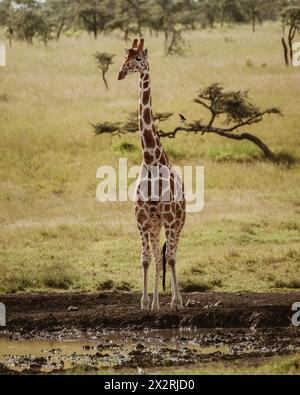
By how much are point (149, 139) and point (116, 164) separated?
45.2 ft

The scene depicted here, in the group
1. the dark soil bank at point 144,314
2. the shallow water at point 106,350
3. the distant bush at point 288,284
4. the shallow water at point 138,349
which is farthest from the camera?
the distant bush at point 288,284

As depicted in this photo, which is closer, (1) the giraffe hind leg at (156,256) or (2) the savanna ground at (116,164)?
(1) the giraffe hind leg at (156,256)

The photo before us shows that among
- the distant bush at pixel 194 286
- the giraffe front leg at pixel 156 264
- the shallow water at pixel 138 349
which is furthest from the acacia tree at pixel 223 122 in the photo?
the shallow water at pixel 138 349

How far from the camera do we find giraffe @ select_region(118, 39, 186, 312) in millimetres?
14820

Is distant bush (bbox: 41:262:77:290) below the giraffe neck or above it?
below

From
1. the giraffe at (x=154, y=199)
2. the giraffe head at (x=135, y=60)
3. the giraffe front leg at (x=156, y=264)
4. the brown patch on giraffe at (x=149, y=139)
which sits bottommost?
the giraffe front leg at (x=156, y=264)

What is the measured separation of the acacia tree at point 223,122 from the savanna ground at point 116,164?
38 cm

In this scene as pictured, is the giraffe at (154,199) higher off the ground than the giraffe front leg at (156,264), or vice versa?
the giraffe at (154,199)

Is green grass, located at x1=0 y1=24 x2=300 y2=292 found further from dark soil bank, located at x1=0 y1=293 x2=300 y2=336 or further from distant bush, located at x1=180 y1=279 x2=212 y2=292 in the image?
dark soil bank, located at x1=0 y1=293 x2=300 y2=336

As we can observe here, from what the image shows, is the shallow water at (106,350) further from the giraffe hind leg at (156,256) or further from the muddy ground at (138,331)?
the giraffe hind leg at (156,256)

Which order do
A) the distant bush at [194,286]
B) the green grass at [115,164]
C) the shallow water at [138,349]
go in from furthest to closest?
the green grass at [115,164]
the distant bush at [194,286]
the shallow water at [138,349]

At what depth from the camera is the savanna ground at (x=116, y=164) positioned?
18.9 meters

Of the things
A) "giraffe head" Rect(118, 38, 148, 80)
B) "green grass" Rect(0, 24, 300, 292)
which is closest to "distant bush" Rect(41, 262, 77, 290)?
"green grass" Rect(0, 24, 300, 292)

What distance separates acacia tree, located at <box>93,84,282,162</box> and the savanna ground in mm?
384
